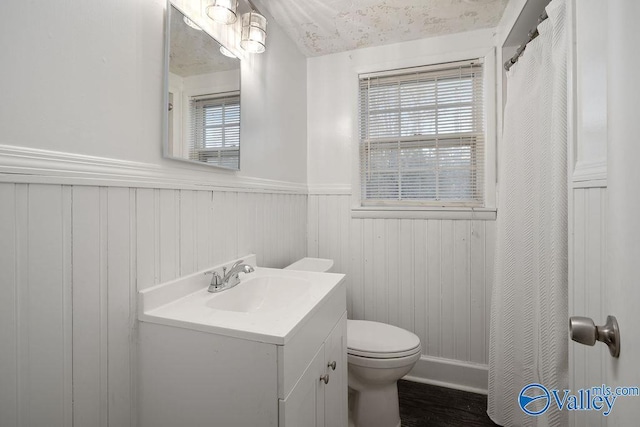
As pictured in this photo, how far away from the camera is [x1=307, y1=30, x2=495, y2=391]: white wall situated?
1.86 meters

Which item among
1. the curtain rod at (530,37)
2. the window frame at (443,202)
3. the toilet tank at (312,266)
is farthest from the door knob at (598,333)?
the window frame at (443,202)

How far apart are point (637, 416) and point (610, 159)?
38 centimetres

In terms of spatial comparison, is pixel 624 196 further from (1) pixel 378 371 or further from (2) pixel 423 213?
(2) pixel 423 213

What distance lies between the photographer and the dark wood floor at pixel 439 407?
5.13ft

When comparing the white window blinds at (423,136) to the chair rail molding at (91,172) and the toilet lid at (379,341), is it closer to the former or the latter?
the toilet lid at (379,341)

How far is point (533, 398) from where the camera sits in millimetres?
1237

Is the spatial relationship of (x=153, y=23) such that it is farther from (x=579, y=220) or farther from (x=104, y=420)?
(x=579, y=220)

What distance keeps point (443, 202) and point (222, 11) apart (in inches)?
66.3

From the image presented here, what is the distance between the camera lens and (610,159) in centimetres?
46

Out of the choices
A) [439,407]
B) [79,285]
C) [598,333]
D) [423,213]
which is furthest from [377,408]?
[79,285]

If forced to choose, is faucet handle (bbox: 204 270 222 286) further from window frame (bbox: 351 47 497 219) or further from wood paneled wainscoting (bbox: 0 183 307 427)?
window frame (bbox: 351 47 497 219)

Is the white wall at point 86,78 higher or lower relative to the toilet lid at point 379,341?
higher

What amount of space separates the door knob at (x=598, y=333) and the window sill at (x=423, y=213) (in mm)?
1470

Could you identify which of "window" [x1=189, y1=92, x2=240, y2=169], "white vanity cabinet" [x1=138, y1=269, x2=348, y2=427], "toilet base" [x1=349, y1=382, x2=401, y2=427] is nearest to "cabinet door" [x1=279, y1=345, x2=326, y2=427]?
"white vanity cabinet" [x1=138, y1=269, x2=348, y2=427]
